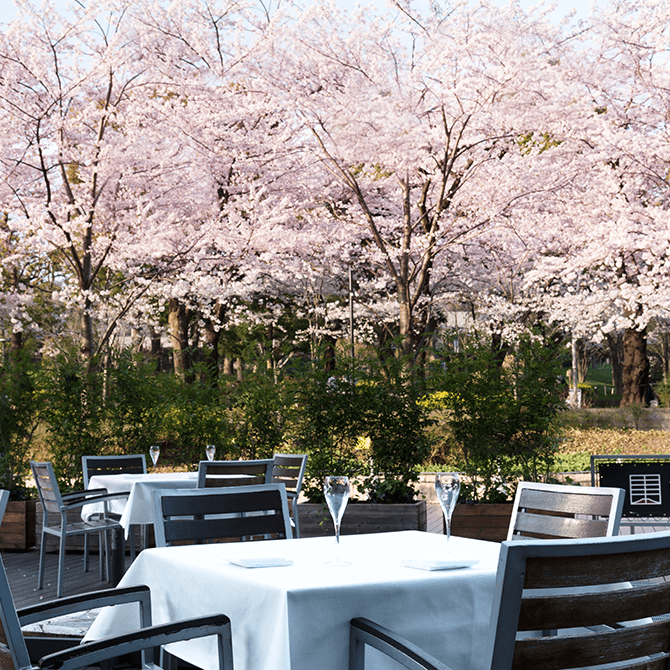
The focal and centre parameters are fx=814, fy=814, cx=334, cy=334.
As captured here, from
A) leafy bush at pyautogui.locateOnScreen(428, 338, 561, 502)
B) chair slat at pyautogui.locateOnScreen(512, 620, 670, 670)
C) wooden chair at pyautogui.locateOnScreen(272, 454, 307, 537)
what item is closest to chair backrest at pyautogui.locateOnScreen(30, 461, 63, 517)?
wooden chair at pyautogui.locateOnScreen(272, 454, 307, 537)

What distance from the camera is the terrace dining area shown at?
1.77 metres

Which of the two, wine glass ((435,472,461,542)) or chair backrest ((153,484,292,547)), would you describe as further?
chair backrest ((153,484,292,547))

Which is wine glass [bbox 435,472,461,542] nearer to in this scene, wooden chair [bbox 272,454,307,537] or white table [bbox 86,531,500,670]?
white table [bbox 86,531,500,670]

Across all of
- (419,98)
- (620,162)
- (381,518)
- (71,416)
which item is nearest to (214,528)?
(381,518)

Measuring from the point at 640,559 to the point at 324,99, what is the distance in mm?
13582

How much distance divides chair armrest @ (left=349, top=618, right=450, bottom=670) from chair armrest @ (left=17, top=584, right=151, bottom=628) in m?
0.82

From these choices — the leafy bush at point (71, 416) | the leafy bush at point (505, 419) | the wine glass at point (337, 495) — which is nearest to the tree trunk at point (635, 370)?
the leafy bush at point (505, 419)

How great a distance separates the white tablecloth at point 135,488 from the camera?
6.30m

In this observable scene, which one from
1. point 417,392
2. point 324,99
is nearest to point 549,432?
point 417,392

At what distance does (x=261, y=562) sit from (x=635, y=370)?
19.4 m

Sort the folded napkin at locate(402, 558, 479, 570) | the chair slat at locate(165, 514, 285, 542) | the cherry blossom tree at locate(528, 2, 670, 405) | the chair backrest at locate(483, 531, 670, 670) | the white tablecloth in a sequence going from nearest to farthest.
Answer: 1. the chair backrest at locate(483, 531, 670, 670)
2. the folded napkin at locate(402, 558, 479, 570)
3. the chair slat at locate(165, 514, 285, 542)
4. the white tablecloth
5. the cherry blossom tree at locate(528, 2, 670, 405)

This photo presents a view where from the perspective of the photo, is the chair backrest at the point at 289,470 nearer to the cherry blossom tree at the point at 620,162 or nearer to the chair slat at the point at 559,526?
the chair slat at the point at 559,526

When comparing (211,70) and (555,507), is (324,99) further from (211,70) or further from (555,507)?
(555,507)

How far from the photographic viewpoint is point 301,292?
2519cm
